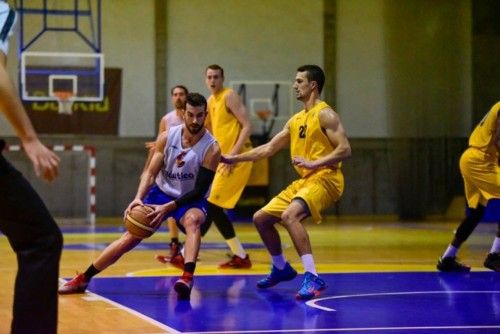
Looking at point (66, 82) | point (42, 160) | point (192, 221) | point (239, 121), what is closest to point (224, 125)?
point (239, 121)

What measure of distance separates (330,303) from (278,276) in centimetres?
→ 95

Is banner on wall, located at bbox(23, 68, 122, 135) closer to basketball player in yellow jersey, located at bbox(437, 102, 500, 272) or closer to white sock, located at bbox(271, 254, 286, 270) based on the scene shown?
basketball player in yellow jersey, located at bbox(437, 102, 500, 272)

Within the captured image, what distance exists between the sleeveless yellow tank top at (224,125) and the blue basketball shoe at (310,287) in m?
3.37

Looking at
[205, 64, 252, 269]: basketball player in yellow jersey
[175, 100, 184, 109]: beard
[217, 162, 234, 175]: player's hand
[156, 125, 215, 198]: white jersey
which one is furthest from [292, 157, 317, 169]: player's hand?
[175, 100, 184, 109]: beard

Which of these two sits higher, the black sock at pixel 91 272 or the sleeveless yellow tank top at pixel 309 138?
the sleeveless yellow tank top at pixel 309 138

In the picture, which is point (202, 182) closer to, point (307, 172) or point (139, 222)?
point (139, 222)

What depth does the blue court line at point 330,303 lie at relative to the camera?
21.2ft

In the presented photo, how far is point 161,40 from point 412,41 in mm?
5738

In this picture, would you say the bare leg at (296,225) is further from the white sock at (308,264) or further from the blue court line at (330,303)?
the blue court line at (330,303)

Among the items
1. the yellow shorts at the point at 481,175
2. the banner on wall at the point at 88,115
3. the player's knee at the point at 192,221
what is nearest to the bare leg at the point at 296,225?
the player's knee at the point at 192,221

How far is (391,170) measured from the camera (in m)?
23.6

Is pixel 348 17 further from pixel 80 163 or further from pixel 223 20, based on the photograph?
pixel 80 163

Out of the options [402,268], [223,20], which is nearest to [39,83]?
[223,20]

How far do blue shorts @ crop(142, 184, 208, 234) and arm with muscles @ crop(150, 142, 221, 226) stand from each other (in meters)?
0.04
